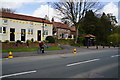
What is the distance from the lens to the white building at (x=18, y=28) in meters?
25.9

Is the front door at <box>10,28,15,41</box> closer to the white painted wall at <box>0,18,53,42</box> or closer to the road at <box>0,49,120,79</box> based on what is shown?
the white painted wall at <box>0,18,53,42</box>

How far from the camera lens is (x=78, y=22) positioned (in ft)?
127

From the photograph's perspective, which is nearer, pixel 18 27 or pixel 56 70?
pixel 56 70

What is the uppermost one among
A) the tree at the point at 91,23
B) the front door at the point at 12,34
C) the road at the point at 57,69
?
the tree at the point at 91,23

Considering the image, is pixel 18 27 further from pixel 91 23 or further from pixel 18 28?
pixel 91 23

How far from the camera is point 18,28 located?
92.6 feet

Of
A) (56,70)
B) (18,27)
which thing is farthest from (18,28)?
(56,70)

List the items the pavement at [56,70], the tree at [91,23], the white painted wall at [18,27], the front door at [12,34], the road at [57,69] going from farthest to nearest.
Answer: the tree at [91,23]
the front door at [12,34]
the white painted wall at [18,27]
the road at [57,69]
the pavement at [56,70]

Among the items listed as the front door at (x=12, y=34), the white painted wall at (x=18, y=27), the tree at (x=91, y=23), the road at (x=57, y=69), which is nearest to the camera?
the road at (x=57, y=69)

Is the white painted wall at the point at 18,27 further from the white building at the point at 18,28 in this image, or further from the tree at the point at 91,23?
the tree at the point at 91,23

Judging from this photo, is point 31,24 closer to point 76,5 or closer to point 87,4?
point 76,5

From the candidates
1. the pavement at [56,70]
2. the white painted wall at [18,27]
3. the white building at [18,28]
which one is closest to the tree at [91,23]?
the white building at [18,28]

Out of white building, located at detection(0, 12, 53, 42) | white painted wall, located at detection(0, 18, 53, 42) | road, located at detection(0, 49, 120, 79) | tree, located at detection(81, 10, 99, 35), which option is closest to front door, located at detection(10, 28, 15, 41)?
white building, located at detection(0, 12, 53, 42)

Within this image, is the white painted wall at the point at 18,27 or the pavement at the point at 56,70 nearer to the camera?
the pavement at the point at 56,70
